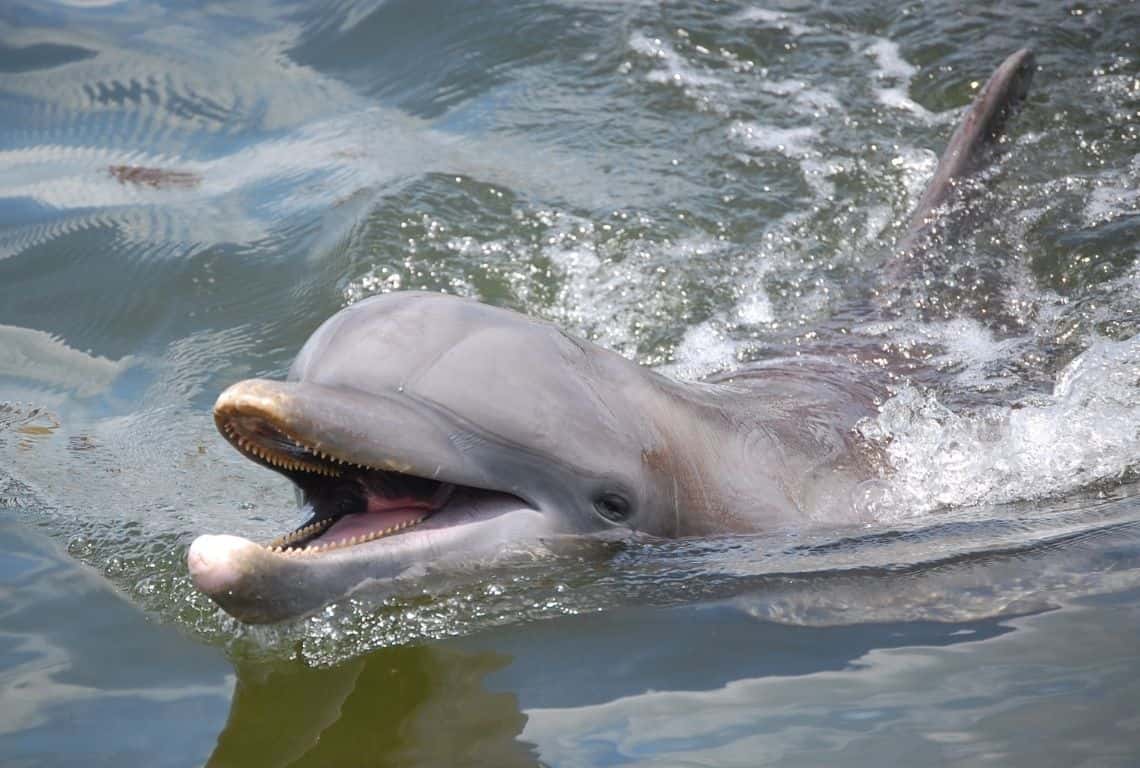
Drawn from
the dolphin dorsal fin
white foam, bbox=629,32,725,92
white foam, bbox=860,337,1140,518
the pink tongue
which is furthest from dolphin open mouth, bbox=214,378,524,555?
white foam, bbox=629,32,725,92

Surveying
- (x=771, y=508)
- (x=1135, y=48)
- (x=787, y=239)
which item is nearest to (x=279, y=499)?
(x=771, y=508)

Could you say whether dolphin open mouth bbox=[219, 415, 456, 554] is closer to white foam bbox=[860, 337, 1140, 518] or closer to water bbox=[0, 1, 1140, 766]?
water bbox=[0, 1, 1140, 766]

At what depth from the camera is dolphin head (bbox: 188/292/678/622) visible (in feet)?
14.7

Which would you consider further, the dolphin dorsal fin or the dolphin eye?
the dolphin dorsal fin

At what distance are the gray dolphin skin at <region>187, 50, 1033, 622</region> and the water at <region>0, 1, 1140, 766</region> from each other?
0.18 metres

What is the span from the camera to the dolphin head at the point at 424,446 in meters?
4.47

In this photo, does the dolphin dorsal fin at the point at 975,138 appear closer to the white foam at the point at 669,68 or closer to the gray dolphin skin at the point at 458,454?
the white foam at the point at 669,68

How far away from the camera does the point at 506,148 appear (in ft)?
36.5

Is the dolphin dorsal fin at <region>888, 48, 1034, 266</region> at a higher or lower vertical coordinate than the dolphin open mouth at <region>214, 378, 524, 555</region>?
higher

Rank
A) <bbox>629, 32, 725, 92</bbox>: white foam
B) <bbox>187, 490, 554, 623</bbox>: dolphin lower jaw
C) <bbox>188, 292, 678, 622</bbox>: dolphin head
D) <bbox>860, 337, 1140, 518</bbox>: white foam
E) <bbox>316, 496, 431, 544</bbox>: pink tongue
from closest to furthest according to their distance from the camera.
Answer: <bbox>187, 490, 554, 623</bbox>: dolphin lower jaw, <bbox>188, 292, 678, 622</bbox>: dolphin head, <bbox>316, 496, 431, 544</bbox>: pink tongue, <bbox>860, 337, 1140, 518</bbox>: white foam, <bbox>629, 32, 725, 92</bbox>: white foam

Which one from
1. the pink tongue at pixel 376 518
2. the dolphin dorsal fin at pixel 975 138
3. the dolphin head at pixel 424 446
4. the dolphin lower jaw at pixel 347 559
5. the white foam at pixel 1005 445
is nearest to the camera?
the dolphin lower jaw at pixel 347 559

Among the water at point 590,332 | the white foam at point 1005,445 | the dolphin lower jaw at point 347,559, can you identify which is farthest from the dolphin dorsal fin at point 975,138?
the dolphin lower jaw at point 347,559

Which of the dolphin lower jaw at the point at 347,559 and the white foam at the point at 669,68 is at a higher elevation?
the white foam at the point at 669,68

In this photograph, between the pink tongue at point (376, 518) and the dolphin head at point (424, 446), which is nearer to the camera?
the dolphin head at point (424, 446)
